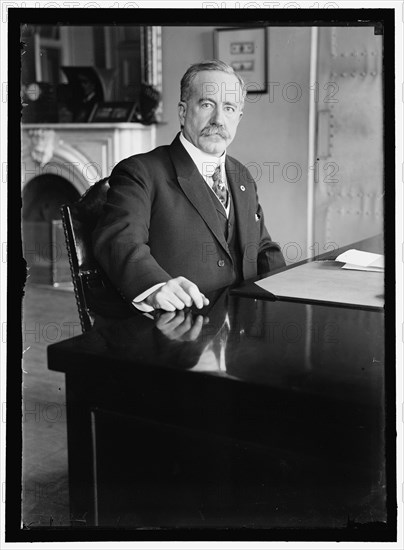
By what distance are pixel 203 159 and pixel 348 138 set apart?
403mm

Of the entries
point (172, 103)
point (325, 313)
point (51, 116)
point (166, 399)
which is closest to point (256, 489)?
point (166, 399)

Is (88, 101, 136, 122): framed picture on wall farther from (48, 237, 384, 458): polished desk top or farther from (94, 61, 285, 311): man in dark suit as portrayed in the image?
(48, 237, 384, 458): polished desk top

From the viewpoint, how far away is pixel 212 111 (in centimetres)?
179

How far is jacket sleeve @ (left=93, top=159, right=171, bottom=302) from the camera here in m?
1.69

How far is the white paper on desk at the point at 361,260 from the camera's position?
1.98 metres

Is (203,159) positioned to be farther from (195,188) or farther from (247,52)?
(247,52)

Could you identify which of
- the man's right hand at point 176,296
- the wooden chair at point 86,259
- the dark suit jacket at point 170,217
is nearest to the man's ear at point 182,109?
the dark suit jacket at point 170,217


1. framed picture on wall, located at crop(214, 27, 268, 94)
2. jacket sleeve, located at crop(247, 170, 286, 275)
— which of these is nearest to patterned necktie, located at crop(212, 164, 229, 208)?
jacket sleeve, located at crop(247, 170, 286, 275)

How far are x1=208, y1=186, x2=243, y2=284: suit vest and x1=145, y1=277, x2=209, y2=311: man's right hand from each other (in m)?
0.28

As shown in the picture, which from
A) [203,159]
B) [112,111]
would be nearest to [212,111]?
[203,159]

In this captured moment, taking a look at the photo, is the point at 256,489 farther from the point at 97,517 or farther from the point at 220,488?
the point at 97,517

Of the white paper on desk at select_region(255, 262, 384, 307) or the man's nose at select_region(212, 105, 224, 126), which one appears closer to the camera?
the white paper on desk at select_region(255, 262, 384, 307)

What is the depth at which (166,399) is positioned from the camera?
3.99ft

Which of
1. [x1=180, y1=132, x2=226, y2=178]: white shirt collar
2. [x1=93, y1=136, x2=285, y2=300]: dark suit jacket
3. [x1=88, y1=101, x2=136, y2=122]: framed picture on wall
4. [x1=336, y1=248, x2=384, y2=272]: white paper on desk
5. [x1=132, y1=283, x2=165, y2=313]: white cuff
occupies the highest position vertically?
[x1=88, y1=101, x2=136, y2=122]: framed picture on wall
